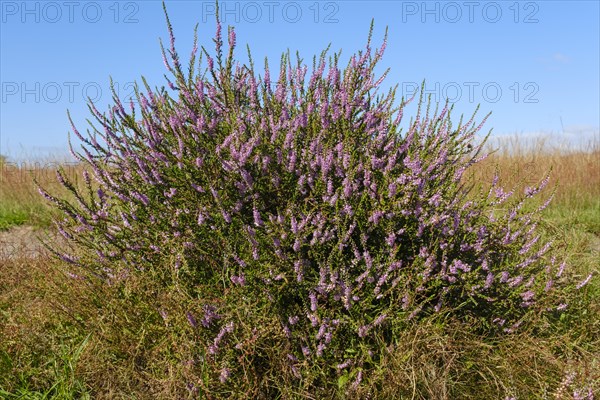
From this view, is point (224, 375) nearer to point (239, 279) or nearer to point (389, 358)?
point (239, 279)

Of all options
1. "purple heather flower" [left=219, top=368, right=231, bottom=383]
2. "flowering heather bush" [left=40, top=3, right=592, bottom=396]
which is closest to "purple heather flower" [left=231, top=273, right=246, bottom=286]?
"flowering heather bush" [left=40, top=3, right=592, bottom=396]

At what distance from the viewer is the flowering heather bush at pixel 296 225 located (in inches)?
110

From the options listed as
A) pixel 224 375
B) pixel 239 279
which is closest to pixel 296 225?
pixel 239 279

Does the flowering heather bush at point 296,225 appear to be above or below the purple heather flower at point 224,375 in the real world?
above

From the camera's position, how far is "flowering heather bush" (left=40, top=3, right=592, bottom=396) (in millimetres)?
2799

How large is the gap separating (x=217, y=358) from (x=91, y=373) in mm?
708

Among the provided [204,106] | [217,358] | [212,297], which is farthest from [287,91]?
[217,358]

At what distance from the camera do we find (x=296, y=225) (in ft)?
9.02

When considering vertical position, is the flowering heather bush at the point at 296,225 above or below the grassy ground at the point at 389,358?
above

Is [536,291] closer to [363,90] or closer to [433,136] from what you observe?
[433,136]

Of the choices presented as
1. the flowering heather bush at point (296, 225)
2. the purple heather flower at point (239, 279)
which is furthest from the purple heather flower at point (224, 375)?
the purple heather flower at point (239, 279)

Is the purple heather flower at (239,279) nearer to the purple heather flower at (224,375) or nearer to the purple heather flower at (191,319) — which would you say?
the purple heather flower at (191,319)

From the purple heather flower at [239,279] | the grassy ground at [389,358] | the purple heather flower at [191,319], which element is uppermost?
the purple heather flower at [239,279]

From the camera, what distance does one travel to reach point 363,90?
11.0 feet
